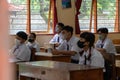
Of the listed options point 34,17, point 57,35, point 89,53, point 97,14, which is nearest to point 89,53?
point 89,53

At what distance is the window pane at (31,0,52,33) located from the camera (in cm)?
966

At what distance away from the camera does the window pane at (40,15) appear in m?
9.66

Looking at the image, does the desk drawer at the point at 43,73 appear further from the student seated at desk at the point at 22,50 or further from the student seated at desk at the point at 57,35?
the student seated at desk at the point at 57,35

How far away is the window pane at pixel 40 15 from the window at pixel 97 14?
1209 millimetres

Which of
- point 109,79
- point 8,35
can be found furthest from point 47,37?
point 8,35

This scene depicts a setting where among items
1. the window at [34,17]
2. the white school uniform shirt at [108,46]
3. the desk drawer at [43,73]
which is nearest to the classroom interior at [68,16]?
the window at [34,17]

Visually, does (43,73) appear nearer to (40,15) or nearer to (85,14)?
(40,15)

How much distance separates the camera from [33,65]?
4219 millimetres

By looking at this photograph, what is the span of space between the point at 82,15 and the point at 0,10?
32.3 feet

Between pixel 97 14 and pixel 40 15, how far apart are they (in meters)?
1.96

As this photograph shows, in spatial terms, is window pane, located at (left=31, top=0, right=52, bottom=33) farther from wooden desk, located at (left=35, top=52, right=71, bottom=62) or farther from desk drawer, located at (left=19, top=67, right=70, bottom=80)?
desk drawer, located at (left=19, top=67, right=70, bottom=80)

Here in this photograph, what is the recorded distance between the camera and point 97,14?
34.1 ft

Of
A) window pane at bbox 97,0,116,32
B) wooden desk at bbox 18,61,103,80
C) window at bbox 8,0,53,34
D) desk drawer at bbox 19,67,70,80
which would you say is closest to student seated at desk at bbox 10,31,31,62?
desk drawer at bbox 19,67,70,80

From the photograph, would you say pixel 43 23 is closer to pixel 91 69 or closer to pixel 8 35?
pixel 91 69
